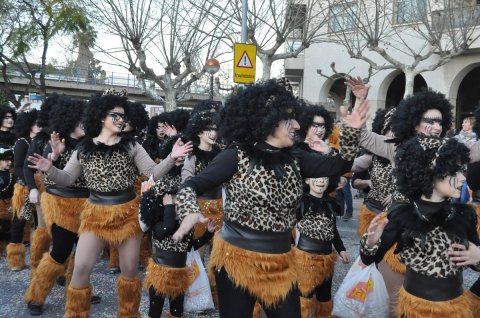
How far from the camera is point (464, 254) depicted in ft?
9.05

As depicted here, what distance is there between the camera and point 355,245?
24.8ft

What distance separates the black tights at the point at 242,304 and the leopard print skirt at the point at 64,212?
2301mm

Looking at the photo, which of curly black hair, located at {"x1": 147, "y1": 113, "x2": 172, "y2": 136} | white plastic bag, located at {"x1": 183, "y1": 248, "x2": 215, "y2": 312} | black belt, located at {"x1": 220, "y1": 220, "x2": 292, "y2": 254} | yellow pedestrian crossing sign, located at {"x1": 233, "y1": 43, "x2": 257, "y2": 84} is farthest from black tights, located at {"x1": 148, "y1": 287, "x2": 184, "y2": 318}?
yellow pedestrian crossing sign, located at {"x1": 233, "y1": 43, "x2": 257, "y2": 84}

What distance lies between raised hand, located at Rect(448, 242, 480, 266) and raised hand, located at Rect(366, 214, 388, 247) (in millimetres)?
399

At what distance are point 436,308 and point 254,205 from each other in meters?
1.22

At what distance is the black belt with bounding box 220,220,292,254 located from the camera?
Result: 282cm

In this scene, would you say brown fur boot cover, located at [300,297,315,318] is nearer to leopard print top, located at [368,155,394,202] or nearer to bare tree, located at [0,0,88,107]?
leopard print top, located at [368,155,394,202]

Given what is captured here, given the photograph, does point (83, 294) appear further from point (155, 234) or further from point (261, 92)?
point (261, 92)

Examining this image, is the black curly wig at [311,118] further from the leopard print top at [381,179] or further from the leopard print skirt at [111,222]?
the leopard print skirt at [111,222]

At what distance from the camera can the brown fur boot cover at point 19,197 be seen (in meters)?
6.34

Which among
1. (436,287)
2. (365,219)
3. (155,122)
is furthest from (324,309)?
(155,122)

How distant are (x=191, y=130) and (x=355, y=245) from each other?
380 centimetres

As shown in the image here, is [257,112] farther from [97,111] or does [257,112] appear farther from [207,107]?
[207,107]

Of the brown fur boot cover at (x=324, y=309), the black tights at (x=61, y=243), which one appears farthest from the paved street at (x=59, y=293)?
the brown fur boot cover at (x=324, y=309)
